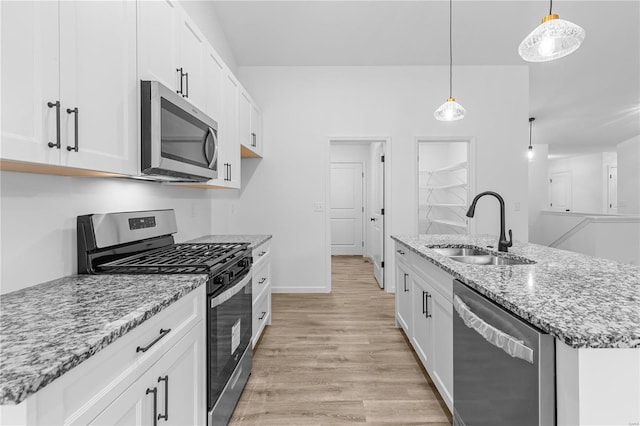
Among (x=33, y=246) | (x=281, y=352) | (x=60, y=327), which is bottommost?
(x=281, y=352)

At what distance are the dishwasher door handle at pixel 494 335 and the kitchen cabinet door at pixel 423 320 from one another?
60 cm

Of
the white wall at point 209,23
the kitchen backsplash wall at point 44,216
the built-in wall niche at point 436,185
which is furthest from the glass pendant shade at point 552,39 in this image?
the built-in wall niche at point 436,185

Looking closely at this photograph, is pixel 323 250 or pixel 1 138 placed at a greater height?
pixel 1 138

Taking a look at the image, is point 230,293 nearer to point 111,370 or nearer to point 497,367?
point 111,370

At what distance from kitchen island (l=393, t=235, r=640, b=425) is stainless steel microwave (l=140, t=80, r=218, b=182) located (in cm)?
148

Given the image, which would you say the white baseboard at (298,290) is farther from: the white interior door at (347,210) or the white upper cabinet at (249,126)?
the white interior door at (347,210)

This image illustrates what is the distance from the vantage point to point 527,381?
3.26 feet

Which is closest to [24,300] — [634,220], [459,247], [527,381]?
[527,381]

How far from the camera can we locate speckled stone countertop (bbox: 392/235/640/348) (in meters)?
0.84

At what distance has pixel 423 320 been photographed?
2.24 metres

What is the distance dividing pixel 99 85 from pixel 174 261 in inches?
33.5

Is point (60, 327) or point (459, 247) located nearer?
point (60, 327)

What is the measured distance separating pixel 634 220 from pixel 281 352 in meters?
5.60

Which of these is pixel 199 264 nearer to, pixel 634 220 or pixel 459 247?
pixel 459 247
